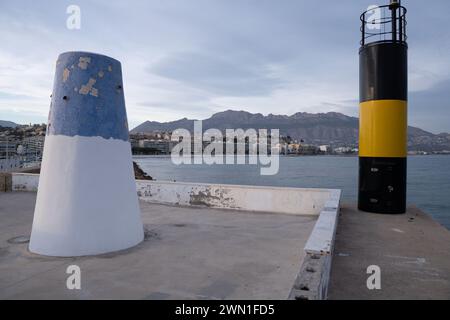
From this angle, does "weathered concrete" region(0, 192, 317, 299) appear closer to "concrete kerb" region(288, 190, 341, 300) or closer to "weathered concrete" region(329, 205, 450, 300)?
"concrete kerb" region(288, 190, 341, 300)

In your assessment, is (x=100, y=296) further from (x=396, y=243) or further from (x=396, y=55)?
(x=396, y=55)

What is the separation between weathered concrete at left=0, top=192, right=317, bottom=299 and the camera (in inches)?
164

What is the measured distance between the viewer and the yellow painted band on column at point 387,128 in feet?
29.2

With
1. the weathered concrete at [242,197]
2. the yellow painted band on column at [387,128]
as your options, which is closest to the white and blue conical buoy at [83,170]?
the weathered concrete at [242,197]

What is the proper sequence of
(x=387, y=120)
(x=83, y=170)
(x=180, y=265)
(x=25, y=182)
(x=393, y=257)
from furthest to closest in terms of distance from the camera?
(x=25, y=182) → (x=387, y=120) → (x=83, y=170) → (x=393, y=257) → (x=180, y=265)

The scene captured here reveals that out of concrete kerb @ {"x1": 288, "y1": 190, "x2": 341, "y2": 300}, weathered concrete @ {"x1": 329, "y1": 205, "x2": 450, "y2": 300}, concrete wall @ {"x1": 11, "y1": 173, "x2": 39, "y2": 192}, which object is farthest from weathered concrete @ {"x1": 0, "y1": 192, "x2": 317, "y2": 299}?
concrete wall @ {"x1": 11, "y1": 173, "x2": 39, "y2": 192}

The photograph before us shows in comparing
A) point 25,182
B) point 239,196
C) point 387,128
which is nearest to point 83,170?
point 239,196

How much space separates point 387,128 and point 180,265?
6.53 metres

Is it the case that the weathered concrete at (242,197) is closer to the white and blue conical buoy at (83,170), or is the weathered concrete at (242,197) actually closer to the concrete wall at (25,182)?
the white and blue conical buoy at (83,170)

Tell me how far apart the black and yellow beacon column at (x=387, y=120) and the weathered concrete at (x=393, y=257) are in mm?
758

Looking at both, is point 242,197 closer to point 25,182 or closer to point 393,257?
point 393,257

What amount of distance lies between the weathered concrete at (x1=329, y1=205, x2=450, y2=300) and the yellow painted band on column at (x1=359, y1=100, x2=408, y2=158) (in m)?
1.71

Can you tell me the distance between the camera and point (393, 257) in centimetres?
543
